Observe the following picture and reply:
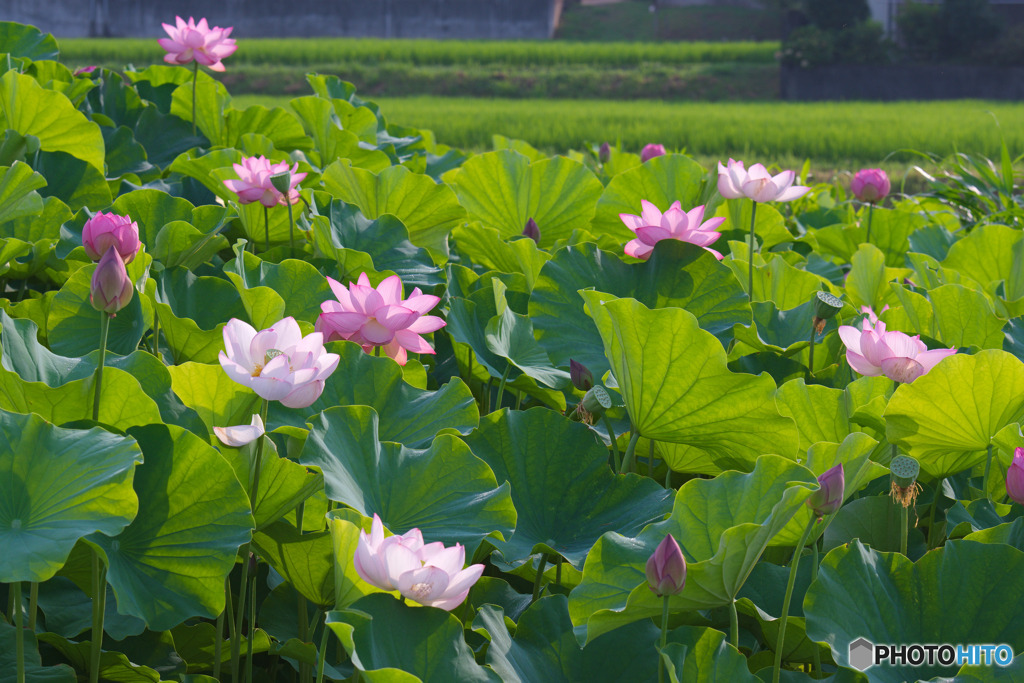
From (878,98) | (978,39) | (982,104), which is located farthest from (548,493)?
(978,39)

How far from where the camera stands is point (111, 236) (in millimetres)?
665

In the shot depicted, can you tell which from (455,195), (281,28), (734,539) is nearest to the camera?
(734,539)

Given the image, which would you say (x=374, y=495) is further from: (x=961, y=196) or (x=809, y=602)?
(x=961, y=196)

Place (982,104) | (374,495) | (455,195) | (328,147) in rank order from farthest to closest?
(982,104), (328,147), (455,195), (374,495)

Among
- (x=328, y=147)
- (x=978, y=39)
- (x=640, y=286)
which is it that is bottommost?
(x=640, y=286)

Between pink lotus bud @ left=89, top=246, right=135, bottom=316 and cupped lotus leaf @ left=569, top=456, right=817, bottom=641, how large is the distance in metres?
0.35

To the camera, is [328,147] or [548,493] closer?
[548,493]

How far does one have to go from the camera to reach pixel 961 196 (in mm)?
2193

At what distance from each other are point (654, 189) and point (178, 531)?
30.1 inches

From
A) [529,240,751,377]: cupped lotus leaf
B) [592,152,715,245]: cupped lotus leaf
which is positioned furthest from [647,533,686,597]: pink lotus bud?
[592,152,715,245]: cupped lotus leaf

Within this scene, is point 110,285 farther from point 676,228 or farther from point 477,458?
point 676,228

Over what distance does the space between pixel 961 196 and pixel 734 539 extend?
2090mm

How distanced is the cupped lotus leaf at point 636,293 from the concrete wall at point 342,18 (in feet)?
69.9

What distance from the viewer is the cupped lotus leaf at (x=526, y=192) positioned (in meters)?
1.07
